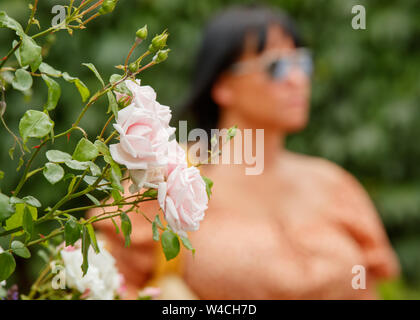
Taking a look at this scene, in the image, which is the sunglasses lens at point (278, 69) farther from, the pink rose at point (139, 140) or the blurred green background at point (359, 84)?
the pink rose at point (139, 140)

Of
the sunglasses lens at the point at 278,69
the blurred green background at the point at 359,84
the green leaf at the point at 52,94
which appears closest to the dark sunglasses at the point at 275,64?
the sunglasses lens at the point at 278,69

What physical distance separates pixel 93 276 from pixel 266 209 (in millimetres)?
1094

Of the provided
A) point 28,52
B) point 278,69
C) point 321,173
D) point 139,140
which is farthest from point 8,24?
point 321,173

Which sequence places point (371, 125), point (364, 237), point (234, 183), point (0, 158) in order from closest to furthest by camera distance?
point (234, 183) < point (364, 237) < point (0, 158) < point (371, 125)

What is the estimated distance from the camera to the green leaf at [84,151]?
44cm

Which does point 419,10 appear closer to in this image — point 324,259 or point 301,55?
point 301,55

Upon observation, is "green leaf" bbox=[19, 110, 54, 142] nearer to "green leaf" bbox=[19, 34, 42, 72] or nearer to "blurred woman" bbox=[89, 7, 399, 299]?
"green leaf" bbox=[19, 34, 42, 72]

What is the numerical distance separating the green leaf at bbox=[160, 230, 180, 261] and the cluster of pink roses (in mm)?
29

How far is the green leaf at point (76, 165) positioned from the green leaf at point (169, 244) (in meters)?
0.09

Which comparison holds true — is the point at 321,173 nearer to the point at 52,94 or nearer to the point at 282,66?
the point at 282,66

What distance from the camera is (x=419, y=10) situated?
9.57 feet

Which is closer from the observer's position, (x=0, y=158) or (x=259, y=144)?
(x=259, y=144)

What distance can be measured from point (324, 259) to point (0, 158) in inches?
63.6

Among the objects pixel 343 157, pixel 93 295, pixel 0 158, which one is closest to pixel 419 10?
pixel 343 157
